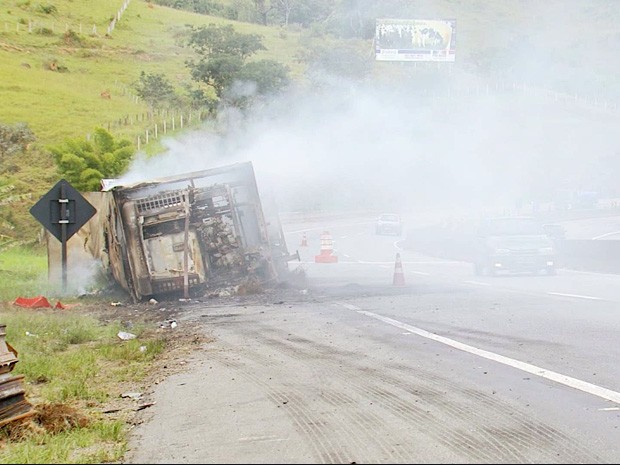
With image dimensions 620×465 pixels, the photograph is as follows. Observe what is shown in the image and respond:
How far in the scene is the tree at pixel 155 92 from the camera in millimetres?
65062

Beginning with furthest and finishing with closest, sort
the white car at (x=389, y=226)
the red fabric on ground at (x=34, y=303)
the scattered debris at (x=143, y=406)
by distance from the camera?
the white car at (x=389, y=226) → the red fabric on ground at (x=34, y=303) → the scattered debris at (x=143, y=406)

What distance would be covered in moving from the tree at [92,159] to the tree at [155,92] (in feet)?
92.4

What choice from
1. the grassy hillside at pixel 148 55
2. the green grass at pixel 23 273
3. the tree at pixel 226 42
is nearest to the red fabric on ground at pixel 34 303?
the green grass at pixel 23 273

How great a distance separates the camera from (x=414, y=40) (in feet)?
237

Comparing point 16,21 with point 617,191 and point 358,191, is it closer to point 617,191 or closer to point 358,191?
point 358,191

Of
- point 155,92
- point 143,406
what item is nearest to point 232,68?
point 155,92

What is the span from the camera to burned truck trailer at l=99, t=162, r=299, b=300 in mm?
16188

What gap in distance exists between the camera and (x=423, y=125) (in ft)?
194

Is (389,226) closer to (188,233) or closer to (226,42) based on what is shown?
(226,42)

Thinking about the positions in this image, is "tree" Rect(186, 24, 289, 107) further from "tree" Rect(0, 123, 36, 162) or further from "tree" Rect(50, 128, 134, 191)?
"tree" Rect(0, 123, 36, 162)

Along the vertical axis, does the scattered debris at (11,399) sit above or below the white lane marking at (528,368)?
above

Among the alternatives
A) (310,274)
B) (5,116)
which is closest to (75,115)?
(5,116)

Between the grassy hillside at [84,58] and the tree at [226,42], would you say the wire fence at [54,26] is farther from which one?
the tree at [226,42]

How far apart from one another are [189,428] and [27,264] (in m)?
23.5
